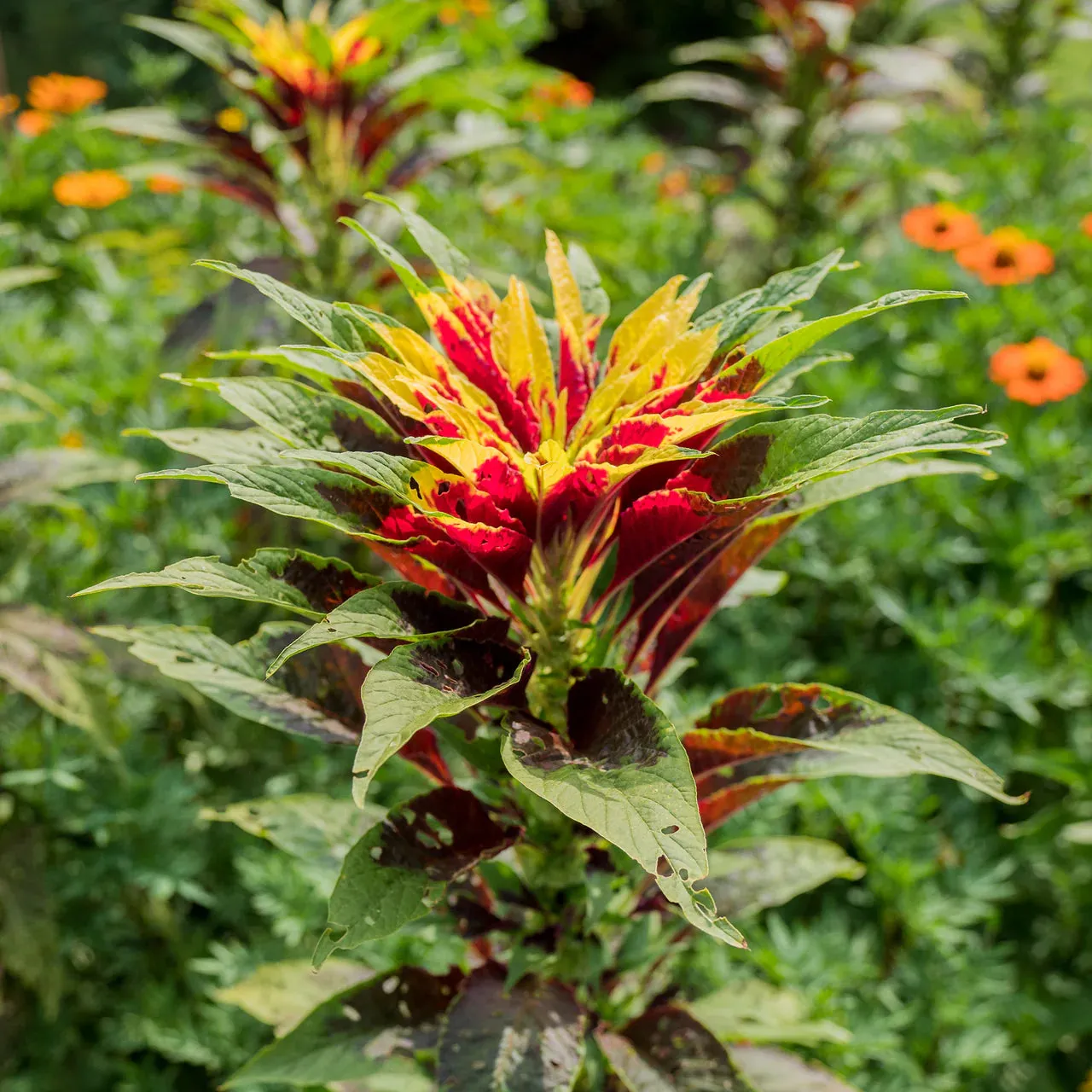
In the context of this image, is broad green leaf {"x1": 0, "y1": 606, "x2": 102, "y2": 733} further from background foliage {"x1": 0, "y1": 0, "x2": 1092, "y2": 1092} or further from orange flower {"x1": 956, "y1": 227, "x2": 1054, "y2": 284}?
orange flower {"x1": 956, "y1": 227, "x2": 1054, "y2": 284}

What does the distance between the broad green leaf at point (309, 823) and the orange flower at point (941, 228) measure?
197 cm

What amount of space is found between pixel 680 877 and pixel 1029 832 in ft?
4.36

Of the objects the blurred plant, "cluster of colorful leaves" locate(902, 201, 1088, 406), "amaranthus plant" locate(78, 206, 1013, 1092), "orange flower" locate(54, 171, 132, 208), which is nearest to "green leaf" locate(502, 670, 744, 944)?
"amaranthus plant" locate(78, 206, 1013, 1092)

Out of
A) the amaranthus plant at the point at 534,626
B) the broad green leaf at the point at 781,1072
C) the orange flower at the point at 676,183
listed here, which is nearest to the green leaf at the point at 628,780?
the amaranthus plant at the point at 534,626

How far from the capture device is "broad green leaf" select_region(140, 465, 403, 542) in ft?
1.86

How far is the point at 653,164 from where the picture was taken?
12.2 feet

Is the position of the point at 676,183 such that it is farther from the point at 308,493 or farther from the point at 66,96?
the point at 308,493

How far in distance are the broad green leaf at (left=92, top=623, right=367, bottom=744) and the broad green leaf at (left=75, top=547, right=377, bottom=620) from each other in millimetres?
105

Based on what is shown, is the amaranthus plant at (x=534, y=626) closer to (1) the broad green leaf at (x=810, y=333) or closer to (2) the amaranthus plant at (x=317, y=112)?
(1) the broad green leaf at (x=810, y=333)

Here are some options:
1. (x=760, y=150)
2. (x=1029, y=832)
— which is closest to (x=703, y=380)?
(x=1029, y=832)

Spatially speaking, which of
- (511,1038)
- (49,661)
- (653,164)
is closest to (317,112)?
(49,661)

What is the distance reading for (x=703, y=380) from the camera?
71 centimetres

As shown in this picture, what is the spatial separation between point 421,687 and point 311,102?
1.30m

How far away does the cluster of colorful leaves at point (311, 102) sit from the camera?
156 centimetres
